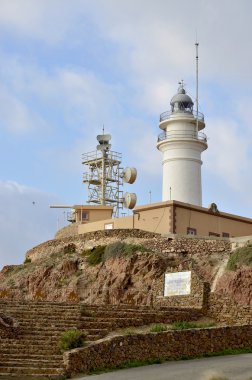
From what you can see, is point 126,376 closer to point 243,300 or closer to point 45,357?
point 45,357

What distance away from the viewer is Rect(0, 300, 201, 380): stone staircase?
2036 centimetres

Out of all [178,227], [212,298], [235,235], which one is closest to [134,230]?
[178,227]

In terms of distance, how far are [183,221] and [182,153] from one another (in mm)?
7643

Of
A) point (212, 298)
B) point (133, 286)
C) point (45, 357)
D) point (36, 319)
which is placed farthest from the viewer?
point (133, 286)

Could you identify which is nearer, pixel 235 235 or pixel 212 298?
pixel 212 298

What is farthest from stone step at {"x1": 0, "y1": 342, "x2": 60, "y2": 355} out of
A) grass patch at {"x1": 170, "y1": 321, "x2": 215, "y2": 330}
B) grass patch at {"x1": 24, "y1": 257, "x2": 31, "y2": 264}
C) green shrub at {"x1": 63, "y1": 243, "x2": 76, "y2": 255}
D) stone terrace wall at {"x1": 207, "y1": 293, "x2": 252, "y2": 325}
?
grass patch at {"x1": 24, "y1": 257, "x2": 31, "y2": 264}

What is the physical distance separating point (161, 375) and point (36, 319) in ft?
20.7

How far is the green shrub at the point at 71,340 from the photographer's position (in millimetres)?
21266

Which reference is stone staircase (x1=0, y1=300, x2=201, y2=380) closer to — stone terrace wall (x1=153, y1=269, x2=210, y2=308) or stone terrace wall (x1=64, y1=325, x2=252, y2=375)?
stone terrace wall (x1=64, y1=325, x2=252, y2=375)

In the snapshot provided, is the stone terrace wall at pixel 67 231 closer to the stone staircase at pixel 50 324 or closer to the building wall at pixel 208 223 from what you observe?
the building wall at pixel 208 223

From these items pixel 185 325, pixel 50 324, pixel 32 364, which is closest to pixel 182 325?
pixel 185 325

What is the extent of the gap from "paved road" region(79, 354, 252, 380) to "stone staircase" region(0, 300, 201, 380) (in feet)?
5.59

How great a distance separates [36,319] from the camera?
80.0 feet

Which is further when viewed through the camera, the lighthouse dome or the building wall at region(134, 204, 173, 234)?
the lighthouse dome
